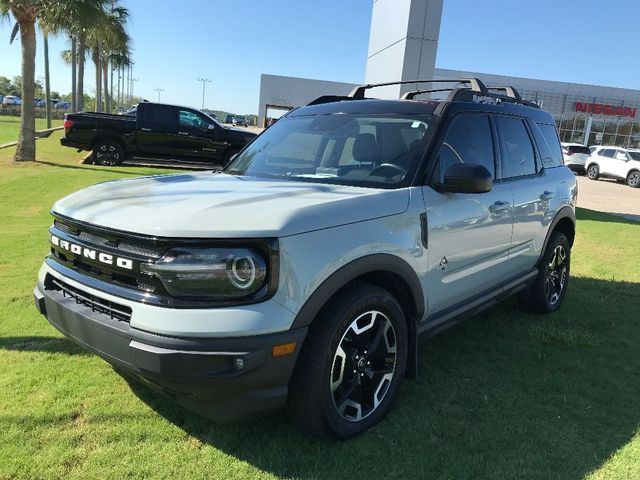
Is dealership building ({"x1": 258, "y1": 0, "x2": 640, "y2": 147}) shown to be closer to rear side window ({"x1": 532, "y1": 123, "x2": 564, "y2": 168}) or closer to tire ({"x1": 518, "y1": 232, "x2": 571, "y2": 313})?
rear side window ({"x1": 532, "y1": 123, "x2": 564, "y2": 168})

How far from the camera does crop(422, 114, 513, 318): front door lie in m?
3.18

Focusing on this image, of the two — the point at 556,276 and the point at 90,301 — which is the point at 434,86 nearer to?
the point at 556,276

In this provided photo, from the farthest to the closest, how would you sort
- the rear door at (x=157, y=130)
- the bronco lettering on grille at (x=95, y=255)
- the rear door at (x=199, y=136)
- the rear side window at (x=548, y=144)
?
the rear door at (x=199, y=136)
the rear door at (x=157, y=130)
the rear side window at (x=548, y=144)
the bronco lettering on grille at (x=95, y=255)

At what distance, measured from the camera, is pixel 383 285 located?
300cm

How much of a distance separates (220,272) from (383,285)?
1099 mm

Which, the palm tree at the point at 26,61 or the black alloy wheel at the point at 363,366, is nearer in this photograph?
the black alloy wheel at the point at 363,366

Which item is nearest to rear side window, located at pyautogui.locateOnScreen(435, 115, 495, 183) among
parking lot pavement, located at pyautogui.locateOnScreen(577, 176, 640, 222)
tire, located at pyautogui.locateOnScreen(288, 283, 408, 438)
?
tire, located at pyautogui.locateOnScreen(288, 283, 408, 438)

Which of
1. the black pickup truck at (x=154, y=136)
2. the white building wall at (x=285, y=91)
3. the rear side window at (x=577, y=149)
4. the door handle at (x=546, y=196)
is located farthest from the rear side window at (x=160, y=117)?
the white building wall at (x=285, y=91)

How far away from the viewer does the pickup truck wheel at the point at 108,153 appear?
14.0 metres

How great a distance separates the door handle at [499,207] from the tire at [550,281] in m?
1.18

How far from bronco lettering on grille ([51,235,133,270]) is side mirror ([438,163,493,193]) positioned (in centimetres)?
183

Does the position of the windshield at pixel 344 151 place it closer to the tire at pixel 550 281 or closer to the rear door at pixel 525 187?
the rear door at pixel 525 187

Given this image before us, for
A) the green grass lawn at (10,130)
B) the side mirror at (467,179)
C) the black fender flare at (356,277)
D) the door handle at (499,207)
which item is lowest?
the green grass lawn at (10,130)

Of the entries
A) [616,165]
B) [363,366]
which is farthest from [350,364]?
[616,165]
